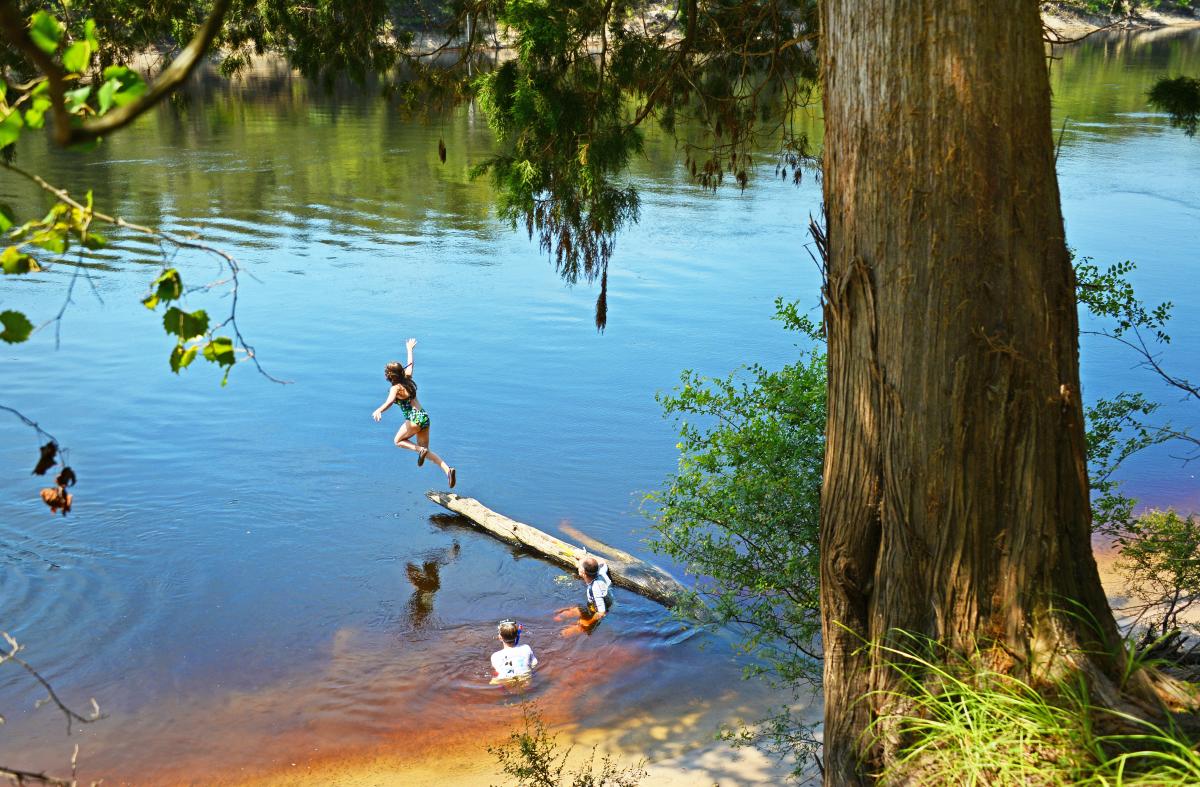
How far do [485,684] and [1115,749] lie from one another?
6.36 m

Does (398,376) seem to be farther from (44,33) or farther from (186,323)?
(44,33)

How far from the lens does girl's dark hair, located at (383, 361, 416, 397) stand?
38.5ft

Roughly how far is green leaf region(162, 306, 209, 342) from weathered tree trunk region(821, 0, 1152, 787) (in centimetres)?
218

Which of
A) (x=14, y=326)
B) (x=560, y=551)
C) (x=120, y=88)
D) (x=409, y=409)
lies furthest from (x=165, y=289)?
(x=409, y=409)

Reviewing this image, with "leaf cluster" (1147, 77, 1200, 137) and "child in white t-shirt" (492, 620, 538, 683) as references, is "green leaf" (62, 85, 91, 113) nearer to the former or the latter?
"leaf cluster" (1147, 77, 1200, 137)

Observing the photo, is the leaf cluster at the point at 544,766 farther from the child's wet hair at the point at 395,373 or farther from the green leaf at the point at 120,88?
the child's wet hair at the point at 395,373

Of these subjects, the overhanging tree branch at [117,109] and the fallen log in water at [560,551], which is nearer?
the overhanging tree branch at [117,109]

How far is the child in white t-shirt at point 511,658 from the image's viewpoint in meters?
8.93

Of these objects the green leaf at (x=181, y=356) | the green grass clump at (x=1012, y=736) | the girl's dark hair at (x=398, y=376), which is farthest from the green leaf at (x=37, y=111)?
the girl's dark hair at (x=398, y=376)

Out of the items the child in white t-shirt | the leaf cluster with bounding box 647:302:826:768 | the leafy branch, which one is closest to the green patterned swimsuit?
the child in white t-shirt

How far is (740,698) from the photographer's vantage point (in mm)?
8719

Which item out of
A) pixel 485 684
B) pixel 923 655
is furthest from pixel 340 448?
pixel 923 655

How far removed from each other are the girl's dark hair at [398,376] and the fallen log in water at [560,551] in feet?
3.87

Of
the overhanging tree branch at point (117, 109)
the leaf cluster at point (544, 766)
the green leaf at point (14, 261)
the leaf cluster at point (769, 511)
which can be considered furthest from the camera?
the leaf cluster at point (769, 511)
